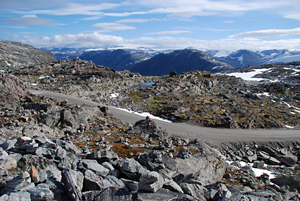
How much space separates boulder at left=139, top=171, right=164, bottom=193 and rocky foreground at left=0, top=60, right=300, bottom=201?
0.07 metres

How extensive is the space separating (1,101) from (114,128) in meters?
26.4

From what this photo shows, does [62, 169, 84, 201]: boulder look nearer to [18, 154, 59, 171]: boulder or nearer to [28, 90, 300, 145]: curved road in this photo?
[18, 154, 59, 171]: boulder

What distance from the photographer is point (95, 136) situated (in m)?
35.9

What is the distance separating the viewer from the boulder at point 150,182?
50.9 feet

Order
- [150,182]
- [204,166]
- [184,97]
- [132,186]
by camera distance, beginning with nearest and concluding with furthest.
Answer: [132,186], [150,182], [204,166], [184,97]

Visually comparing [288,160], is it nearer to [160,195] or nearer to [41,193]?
[160,195]

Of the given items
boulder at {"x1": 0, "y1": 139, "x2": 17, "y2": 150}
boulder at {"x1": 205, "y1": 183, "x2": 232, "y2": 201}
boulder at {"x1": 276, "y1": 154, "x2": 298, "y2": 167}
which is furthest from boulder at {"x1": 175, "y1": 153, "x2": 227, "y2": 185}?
boulder at {"x1": 276, "y1": 154, "x2": 298, "y2": 167}

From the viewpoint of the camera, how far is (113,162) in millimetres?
19328

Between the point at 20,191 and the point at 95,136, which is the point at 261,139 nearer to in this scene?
the point at 95,136

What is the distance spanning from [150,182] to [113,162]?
4.89 meters

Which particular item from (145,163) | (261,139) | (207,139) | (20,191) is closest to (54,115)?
(145,163)

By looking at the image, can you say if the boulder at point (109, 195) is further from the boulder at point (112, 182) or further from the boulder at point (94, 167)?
the boulder at point (94, 167)

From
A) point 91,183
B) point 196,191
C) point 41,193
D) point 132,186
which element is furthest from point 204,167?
point 41,193

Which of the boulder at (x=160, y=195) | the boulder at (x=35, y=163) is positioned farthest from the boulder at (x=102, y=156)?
the boulder at (x=160, y=195)
